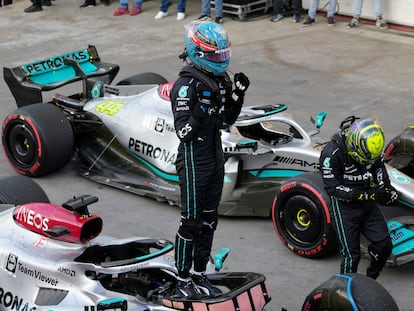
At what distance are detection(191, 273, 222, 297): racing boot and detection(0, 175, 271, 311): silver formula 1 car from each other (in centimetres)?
7

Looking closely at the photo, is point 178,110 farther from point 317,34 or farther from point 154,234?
point 317,34

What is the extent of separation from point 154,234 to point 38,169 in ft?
6.07

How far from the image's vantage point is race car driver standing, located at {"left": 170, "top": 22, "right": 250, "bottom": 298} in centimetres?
566

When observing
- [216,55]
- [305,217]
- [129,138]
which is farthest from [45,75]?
[216,55]

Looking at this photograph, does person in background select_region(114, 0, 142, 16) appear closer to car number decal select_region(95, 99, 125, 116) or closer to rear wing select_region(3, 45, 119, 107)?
rear wing select_region(3, 45, 119, 107)

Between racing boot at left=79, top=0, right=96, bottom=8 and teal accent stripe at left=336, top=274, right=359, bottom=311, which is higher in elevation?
teal accent stripe at left=336, top=274, right=359, bottom=311

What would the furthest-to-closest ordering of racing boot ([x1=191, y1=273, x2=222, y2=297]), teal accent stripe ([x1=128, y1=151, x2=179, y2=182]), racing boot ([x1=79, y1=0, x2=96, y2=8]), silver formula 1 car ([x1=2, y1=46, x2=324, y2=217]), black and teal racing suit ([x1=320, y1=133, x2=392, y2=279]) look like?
racing boot ([x1=79, y1=0, x2=96, y2=8]) → teal accent stripe ([x1=128, y1=151, x2=179, y2=182]) → silver formula 1 car ([x1=2, y1=46, x2=324, y2=217]) → black and teal racing suit ([x1=320, y1=133, x2=392, y2=279]) → racing boot ([x1=191, y1=273, x2=222, y2=297])

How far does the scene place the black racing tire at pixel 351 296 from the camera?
17.1 ft

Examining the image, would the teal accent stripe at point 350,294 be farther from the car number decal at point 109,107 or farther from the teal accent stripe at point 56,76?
the teal accent stripe at point 56,76

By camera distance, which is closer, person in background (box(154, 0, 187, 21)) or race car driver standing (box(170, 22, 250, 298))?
race car driver standing (box(170, 22, 250, 298))

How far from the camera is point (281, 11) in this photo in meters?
15.5

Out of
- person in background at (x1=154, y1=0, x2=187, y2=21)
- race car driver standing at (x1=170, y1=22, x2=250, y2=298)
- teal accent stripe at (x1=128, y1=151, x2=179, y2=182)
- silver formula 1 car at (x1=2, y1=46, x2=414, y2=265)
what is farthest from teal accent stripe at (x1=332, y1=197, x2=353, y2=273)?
person in background at (x1=154, y1=0, x2=187, y2=21)

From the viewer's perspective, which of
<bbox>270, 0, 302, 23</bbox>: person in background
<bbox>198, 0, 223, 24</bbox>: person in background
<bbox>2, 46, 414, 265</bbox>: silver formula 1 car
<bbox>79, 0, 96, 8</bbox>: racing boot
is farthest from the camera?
<bbox>79, 0, 96, 8</bbox>: racing boot

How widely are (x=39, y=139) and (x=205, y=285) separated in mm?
3564
